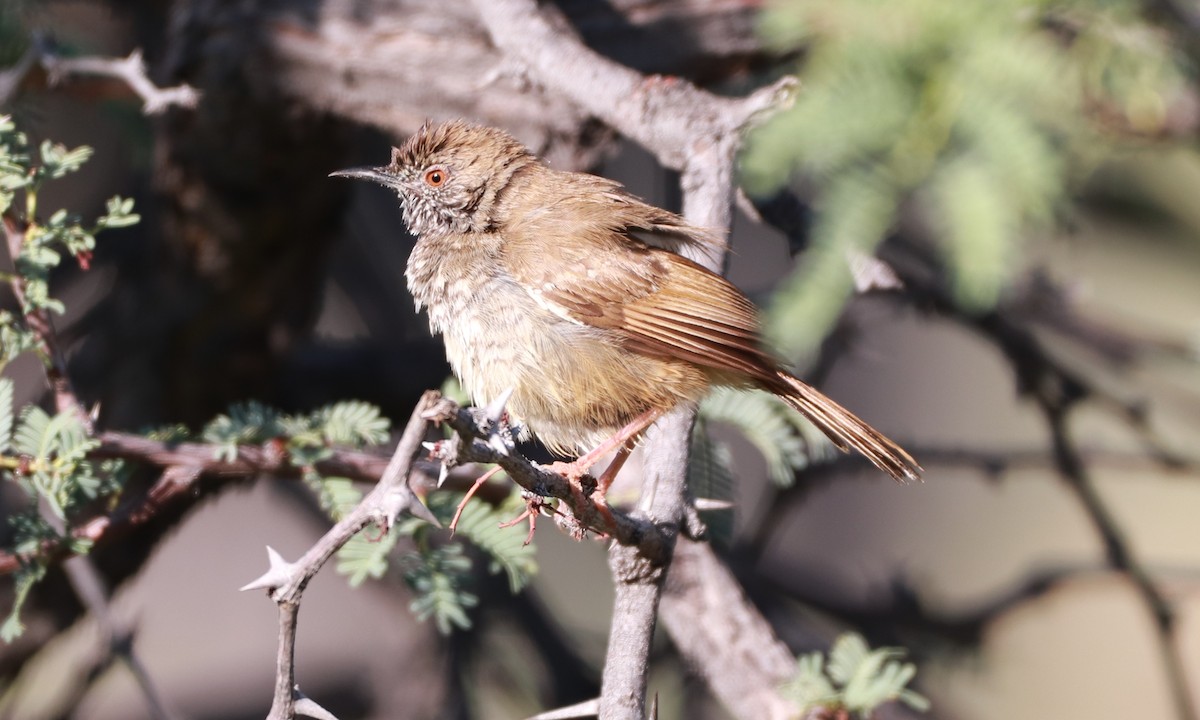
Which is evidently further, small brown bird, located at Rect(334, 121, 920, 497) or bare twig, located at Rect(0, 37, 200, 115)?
bare twig, located at Rect(0, 37, 200, 115)

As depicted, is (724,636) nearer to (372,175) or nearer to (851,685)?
(851,685)

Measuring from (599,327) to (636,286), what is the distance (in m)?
0.17

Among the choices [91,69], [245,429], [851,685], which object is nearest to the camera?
[851,685]

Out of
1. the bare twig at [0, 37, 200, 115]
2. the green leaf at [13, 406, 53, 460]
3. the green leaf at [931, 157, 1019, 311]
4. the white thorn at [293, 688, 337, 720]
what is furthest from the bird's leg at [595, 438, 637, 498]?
the bare twig at [0, 37, 200, 115]

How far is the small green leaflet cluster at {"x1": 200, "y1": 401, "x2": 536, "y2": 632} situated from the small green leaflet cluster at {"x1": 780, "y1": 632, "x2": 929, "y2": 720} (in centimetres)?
70

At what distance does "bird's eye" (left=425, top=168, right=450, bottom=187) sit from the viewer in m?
3.45

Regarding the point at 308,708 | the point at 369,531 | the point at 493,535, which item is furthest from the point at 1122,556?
the point at 308,708

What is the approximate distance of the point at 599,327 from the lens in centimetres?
291

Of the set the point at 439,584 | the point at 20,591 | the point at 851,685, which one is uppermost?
the point at 20,591

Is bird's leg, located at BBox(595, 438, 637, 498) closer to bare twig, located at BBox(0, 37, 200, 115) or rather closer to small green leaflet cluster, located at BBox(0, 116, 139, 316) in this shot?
small green leaflet cluster, located at BBox(0, 116, 139, 316)

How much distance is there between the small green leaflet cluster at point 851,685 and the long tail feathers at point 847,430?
48cm

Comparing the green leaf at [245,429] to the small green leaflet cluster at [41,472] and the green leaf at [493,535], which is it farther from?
the green leaf at [493,535]

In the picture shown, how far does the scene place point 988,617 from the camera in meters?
4.65

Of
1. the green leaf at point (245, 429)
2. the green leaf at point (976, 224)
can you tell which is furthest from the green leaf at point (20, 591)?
the green leaf at point (976, 224)
